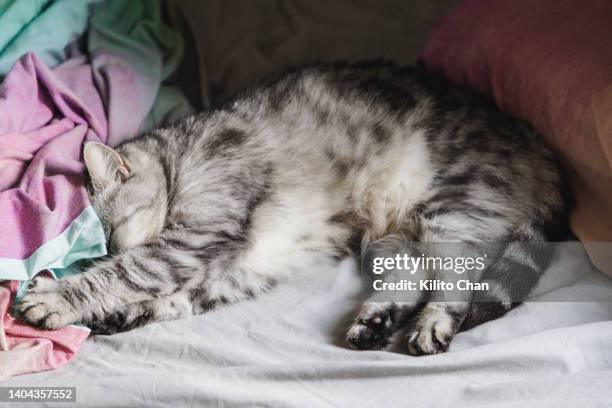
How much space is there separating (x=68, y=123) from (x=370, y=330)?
101cm

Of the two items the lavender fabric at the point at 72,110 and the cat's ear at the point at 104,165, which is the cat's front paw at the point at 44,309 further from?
the cat's ear at the point at 104,165

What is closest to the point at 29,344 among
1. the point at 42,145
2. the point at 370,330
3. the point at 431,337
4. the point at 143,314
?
the point at 143,314

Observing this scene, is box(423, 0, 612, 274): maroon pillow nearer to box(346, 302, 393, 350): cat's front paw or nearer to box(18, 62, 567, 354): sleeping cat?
box(18, 62, 567, 354): sleeping cat

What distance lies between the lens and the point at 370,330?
1445mm

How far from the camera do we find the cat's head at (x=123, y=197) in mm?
1631

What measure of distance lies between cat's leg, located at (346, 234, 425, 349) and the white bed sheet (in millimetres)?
41

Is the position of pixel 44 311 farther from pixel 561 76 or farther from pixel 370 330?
pixel 561 76

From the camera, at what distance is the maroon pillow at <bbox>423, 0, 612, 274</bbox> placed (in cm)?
153

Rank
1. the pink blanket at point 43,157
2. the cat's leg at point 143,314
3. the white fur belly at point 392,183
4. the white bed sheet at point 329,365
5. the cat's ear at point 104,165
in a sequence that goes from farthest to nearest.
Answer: the white fur belly at point 392,183 < the cat's ear at point 104,165 < the cat's leg at point 143,314 < the pink blanket at point 43,157 < the white bed sheet at point 329,365

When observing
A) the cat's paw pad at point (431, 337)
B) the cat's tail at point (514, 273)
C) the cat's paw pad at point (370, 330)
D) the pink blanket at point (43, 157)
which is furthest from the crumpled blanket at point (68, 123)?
the cat's tail at point (514, 273)

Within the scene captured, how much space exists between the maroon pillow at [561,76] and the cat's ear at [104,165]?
0.98 metres

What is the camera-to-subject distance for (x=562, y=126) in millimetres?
1612

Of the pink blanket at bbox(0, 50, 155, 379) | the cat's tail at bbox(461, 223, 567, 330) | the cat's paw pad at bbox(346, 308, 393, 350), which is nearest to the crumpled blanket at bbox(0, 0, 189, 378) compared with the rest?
the pink blanket at bbox(0, 50, 155, 379)

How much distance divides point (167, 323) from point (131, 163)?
441 mm
